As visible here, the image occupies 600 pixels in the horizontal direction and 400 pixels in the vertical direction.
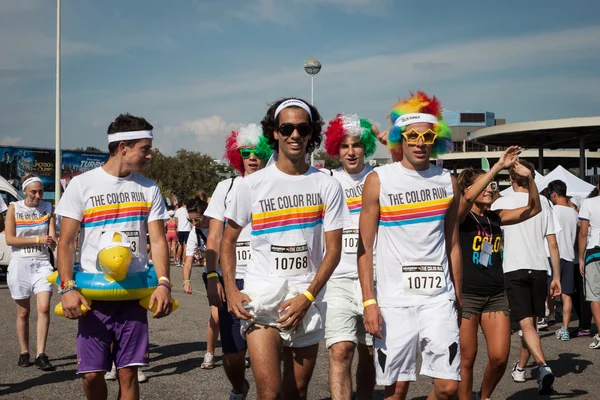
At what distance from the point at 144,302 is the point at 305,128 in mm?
1577

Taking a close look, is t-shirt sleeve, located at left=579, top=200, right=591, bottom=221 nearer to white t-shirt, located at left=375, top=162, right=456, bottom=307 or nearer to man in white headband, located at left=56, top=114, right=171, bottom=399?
white t-shirt, located at left=375, top=162, right=456, bottom=307

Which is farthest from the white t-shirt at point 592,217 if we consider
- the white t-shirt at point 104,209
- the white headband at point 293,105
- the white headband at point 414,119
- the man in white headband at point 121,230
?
the white t-shirt at point 104,209

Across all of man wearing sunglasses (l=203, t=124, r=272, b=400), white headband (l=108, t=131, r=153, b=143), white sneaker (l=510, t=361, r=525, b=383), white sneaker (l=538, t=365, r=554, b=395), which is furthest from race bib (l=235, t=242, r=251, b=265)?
white sneaker (l=510, t=361, r=525, b=383)

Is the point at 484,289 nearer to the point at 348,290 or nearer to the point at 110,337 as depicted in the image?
the point at 348,290

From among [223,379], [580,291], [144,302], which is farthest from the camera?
[580,291]

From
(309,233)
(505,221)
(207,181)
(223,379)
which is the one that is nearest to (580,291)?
(505,221)

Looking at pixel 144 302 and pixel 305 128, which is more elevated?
pixel 305 128

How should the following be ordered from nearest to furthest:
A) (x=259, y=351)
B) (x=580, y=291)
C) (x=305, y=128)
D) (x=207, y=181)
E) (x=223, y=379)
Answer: (x=259, y=351), (x=305, y=128), (x=223, y=379), (x=580, y=291), (x=207, y=181)

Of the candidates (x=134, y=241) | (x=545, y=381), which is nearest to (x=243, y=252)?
(x=134, y=241)

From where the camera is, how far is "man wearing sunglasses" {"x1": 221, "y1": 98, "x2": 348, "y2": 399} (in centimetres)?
424

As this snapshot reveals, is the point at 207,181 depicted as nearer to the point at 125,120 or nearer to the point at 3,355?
the point at 3,355

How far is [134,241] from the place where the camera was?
16.2ft

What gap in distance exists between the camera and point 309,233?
4418 mm

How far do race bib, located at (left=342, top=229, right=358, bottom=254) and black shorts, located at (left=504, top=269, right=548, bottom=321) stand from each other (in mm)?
2641
